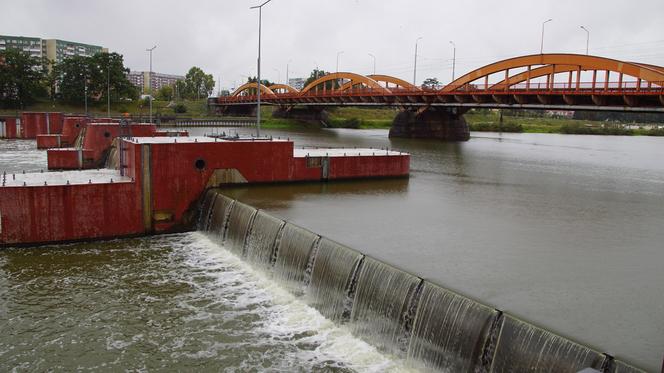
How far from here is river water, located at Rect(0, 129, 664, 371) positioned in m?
9.80

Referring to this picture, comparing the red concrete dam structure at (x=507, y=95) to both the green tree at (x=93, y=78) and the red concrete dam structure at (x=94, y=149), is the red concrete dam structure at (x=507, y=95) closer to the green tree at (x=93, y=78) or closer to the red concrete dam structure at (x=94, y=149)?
the red concrete dam structure at (x=94, y=149)

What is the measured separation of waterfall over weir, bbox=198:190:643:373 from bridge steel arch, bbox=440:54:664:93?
84.2ft

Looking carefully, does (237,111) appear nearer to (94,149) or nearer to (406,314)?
(94,149)

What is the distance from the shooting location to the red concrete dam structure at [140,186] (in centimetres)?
1692

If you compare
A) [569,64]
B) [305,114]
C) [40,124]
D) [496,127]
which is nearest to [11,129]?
[40,124]

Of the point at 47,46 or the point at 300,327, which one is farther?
the point at 47,46

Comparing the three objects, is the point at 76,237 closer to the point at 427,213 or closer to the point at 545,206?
the point at 427,213

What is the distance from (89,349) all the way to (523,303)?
25.9 ft

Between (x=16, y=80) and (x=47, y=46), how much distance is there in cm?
9302

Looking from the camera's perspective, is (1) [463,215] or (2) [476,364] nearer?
(2) [476,364]

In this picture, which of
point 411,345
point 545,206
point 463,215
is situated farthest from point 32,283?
point 545,206

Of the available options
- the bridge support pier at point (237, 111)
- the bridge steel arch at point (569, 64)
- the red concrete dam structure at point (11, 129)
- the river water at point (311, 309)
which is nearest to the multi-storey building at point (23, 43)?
the bridge support pier at point (237, 111)

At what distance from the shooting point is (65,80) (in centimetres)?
8581

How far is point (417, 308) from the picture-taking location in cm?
975
